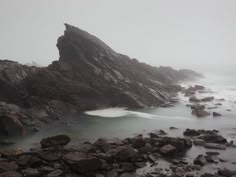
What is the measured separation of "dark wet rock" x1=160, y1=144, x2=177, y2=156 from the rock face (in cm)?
3078

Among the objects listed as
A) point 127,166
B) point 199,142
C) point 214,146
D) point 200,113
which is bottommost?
→ point 127,166

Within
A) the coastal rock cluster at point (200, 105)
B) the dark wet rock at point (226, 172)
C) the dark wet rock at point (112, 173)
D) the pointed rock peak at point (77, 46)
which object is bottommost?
the dark wet rock at point (112, 173)

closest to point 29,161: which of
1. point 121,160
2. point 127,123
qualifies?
point 121,160

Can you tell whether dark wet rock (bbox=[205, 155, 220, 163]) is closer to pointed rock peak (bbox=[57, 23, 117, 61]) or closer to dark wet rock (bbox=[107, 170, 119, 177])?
dark wet rock (bbox=[107, 170, 119, 177])

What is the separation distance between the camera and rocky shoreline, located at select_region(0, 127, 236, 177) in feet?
98.2

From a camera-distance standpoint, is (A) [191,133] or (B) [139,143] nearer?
(B) [139,143]

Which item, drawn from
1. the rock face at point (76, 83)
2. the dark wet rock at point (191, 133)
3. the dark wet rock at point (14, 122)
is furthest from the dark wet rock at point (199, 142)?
the rock face at point (76, 83)

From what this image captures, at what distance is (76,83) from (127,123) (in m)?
23.4

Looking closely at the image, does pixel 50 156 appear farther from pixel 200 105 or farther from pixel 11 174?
pixel 200 105

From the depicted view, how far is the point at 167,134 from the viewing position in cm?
4853

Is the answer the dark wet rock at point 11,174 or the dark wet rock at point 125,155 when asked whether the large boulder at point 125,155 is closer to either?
the dark wet rock at point 125,155

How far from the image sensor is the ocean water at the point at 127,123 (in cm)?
4841

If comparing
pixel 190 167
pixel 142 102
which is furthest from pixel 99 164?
pixel 142 102

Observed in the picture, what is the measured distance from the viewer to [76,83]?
75.2 m
